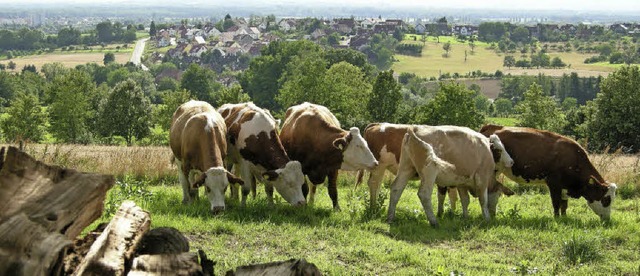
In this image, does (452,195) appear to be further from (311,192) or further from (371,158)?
(311,192)

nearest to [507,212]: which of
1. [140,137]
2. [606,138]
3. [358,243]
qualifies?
[358,243]

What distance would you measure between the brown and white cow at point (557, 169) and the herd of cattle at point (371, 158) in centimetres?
2

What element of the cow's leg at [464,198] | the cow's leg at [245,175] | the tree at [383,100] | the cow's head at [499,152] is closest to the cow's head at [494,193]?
the cow's leg at [464,198]

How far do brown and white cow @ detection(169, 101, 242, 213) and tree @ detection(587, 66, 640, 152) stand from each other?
45119 millimetres

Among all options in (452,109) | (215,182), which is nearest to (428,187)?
(215,182)

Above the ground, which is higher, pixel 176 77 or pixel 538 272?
pixel 538 272

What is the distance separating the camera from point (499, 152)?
1379cm

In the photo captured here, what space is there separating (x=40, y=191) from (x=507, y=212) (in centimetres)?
947

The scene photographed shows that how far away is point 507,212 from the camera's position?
43.2 ft

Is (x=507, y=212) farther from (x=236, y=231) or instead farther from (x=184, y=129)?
(x=184, y=129)

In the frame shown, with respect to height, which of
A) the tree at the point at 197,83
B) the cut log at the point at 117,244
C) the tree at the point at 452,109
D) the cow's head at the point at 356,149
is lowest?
the tree at the point at 197,83

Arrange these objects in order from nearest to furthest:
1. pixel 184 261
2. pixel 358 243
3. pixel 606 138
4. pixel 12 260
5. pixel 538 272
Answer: pixel 12 260 → pixel 184 261 → pixel 538 272 → pixel 358 243 → pixel 606 138

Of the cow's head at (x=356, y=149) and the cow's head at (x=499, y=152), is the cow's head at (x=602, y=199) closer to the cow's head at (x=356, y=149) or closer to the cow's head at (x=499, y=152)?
the cow's head at (x=499, y=152)

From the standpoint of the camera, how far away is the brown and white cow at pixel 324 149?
13836 mm
